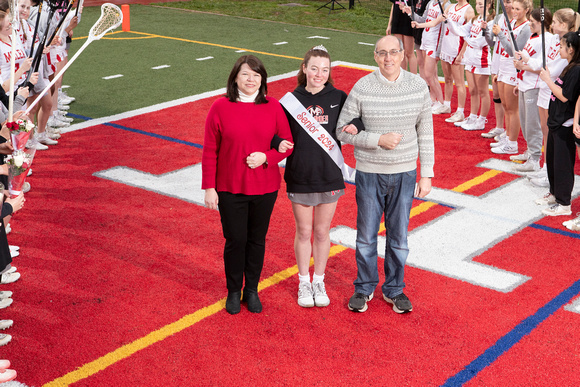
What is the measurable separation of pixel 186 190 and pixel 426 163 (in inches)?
145

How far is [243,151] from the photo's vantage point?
188 inches

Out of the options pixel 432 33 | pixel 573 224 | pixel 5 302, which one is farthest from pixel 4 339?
pixel 432 33

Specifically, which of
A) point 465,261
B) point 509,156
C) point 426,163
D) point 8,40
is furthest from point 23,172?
point 509,156

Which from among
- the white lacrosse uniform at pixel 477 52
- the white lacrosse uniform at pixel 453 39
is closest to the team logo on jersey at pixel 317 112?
the white lacrosse uniform at pixel 477 52

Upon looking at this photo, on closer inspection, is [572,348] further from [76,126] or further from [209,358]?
[76,126]

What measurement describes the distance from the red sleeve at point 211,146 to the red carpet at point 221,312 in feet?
3.72

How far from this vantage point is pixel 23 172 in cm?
459

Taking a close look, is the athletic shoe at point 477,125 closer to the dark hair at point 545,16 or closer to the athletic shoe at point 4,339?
the dark hair at point 545,16

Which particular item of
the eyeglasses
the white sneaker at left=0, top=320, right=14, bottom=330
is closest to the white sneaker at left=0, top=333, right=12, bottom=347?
the white sneaker at left=0, top=320, right=14, bottom=330

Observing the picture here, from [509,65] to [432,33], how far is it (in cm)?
257

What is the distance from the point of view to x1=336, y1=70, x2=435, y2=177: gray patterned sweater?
4758 mm

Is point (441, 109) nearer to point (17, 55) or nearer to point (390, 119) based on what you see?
point (390, 119)

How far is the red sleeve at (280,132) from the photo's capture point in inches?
189

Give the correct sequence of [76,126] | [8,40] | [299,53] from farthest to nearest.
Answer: [299,53] < [76,126] < [8,40]
